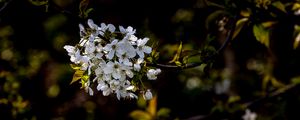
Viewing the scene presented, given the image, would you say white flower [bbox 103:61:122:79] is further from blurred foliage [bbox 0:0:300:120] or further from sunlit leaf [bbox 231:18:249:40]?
sunlit leaf [bbox 231:18:249:40]

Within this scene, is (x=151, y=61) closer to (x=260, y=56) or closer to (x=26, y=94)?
(x=26, y=94)

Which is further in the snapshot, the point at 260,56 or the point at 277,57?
the point at 260,56

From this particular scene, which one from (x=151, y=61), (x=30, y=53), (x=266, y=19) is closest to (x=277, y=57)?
(x=266, y=19)

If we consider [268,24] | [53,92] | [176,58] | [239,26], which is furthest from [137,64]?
[53,92]

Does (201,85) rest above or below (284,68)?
above

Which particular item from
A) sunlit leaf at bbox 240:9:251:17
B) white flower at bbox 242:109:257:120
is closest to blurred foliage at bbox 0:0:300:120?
sunlit leaf at bbox 240:9:251:17
